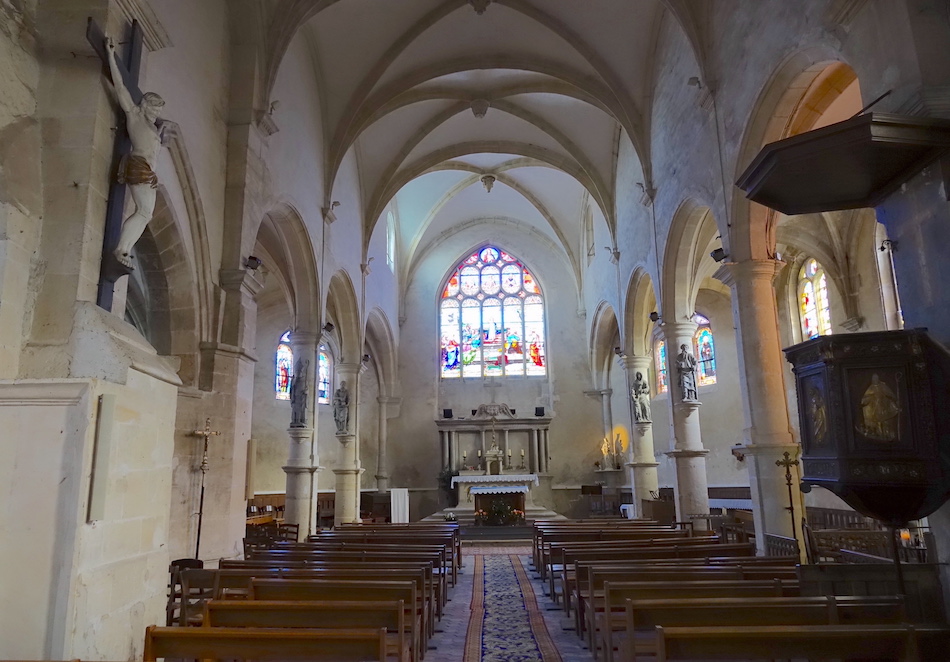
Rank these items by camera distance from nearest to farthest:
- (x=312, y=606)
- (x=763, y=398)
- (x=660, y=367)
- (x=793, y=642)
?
(x=793, y=642) → (x=312, y=606) → (x=763, y=398) → (x=660, y=367)

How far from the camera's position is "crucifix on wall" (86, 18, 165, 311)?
17.2 feet

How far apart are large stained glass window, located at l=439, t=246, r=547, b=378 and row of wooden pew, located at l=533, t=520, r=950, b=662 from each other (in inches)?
666

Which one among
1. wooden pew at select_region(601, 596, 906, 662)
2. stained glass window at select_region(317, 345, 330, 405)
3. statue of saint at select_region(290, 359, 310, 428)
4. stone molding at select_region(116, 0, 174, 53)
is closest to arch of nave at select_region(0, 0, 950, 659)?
stone molding at select_region(116, 0, 174, 53)

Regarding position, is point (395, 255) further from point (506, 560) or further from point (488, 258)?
point (506, 560)

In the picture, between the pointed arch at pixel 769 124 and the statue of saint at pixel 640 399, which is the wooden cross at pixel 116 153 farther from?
the statue of saint at pixel 640 399

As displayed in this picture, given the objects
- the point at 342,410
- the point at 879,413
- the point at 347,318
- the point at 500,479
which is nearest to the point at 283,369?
the point at 342,410

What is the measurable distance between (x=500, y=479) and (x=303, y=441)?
7.51 meters

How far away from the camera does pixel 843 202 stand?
19.5ft

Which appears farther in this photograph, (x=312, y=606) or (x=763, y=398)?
(x=763, y=398)

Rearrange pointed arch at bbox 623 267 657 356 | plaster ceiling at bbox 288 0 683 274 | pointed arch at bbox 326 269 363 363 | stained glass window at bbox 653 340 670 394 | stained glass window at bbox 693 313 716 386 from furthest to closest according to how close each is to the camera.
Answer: stained glass window at bbox 653 340 670 394, stained glass window at bbox 693 313 716 386, pointed arch at bbox 326 269 363 363, pointed arch at bbox 623 267 657 356, plaster ceiling at bbox 288 0 683 274

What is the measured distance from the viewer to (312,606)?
3947 millimetres

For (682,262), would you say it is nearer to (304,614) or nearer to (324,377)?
(304,614)

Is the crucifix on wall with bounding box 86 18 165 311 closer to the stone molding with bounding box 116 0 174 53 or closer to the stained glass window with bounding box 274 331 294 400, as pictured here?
the stone molding with bounding box 116 0 174 53

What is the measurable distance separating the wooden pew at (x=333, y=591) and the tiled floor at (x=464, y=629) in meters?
1.29
